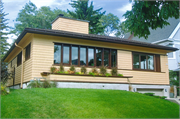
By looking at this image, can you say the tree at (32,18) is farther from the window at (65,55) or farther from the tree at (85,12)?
the window at (65,55)

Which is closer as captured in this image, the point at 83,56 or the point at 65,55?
the point at 65,55

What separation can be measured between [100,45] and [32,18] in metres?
27.5

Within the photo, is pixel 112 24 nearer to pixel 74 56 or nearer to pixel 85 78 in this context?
pixel 74 56

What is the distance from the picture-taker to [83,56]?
1449 centimetres

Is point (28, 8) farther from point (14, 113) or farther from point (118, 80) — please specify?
point (14, 113)

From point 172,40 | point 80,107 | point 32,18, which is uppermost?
point 32,18

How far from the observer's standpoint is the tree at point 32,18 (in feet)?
129

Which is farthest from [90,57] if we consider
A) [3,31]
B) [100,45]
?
[3,31]

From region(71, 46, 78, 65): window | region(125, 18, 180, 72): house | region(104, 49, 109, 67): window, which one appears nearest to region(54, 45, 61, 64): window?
region(71, 46, 78, 65): window

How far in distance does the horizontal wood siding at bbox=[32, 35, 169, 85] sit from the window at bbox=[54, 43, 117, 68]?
307 millimetres

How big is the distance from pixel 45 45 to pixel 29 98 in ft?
18.4

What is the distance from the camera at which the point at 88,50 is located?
48.5ft

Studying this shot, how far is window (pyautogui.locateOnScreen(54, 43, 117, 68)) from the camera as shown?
13.7m

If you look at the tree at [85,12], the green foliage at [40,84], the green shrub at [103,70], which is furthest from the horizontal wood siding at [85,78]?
the tree at [85,12]
